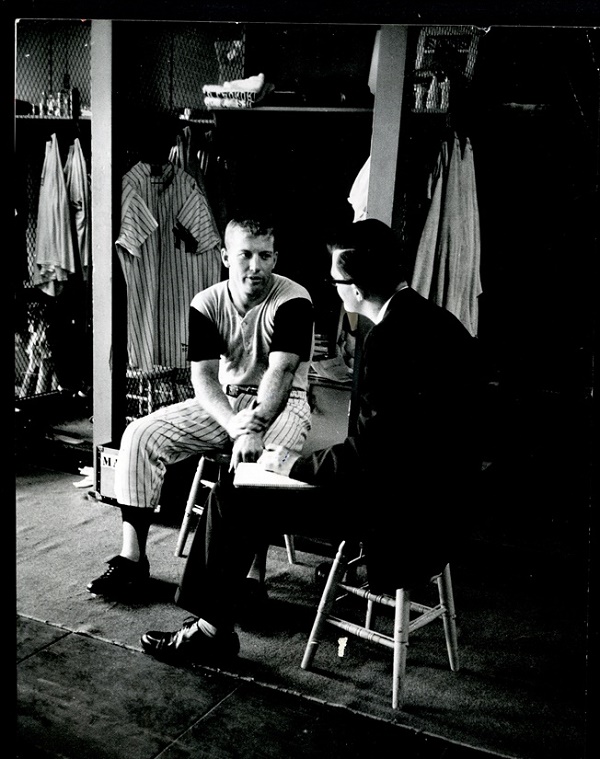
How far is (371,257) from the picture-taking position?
2.22 meters

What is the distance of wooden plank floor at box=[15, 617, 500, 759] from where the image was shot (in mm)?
1994

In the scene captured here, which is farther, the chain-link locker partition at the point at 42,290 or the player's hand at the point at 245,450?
the chain-link locker partition at the point at 42,290

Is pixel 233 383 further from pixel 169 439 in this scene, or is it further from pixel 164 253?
pixel 164 253

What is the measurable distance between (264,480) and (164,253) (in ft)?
5.63

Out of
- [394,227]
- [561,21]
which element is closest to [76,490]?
[394,227]

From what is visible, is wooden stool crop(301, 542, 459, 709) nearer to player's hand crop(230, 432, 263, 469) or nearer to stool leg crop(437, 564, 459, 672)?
stool leg crop(437, 564, 459, 672)

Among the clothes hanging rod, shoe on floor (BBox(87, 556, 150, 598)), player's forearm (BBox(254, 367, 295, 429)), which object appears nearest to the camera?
shoe on floor (BBox(87, 556, 150, 598))

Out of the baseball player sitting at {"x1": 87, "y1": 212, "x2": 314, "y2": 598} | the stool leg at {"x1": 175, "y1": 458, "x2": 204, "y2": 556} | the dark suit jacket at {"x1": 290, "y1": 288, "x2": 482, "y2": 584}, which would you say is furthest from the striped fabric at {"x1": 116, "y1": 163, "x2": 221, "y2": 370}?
Result: the dark suit jacket at {"x1": 290, "y1": 288, "x2": 482, "y2": 584}

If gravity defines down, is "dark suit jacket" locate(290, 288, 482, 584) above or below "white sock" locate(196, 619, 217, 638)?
above

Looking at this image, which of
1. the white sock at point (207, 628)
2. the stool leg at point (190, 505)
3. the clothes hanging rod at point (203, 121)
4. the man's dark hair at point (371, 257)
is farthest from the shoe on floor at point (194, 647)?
the clothes hanging rod at point (203, 121)

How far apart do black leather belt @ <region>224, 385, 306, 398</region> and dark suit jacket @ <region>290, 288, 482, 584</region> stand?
980mm

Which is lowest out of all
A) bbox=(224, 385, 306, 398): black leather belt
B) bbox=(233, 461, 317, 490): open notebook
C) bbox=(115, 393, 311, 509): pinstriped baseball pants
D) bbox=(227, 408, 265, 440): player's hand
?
bbox=(115, 393, 311, 509): pinstriped baseball pants

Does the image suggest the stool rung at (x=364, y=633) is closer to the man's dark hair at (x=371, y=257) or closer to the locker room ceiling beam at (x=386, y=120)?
the man's dark hair at (x=371, y=257)

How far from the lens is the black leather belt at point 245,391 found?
124 inches
